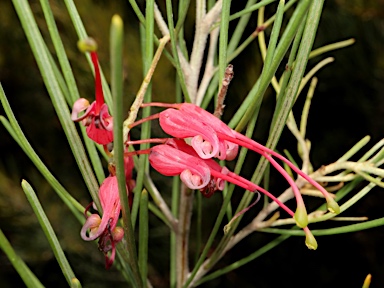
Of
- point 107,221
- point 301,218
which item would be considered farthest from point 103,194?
point 301,218

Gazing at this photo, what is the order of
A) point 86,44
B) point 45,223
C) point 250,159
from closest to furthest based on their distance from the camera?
1. point 86,44
2. point 45,223
3. point 250,159

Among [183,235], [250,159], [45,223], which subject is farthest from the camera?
[250,159]

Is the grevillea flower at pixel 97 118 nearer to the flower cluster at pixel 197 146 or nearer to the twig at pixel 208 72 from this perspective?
the flower cluster at pixel 197 146

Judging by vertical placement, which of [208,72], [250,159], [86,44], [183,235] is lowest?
[250,159]

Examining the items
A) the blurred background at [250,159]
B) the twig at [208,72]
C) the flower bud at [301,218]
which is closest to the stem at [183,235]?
the twig at [208,72]

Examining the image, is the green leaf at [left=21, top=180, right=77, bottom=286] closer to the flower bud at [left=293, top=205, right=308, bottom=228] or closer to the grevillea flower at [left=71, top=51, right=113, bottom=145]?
the grevillea flower at [left=71, top=51, right=113, bottom=145]

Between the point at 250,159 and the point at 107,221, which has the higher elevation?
the point at 107,221

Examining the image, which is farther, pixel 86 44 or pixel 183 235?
pixel 183 235

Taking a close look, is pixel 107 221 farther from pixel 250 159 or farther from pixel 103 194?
pixel 250 159
